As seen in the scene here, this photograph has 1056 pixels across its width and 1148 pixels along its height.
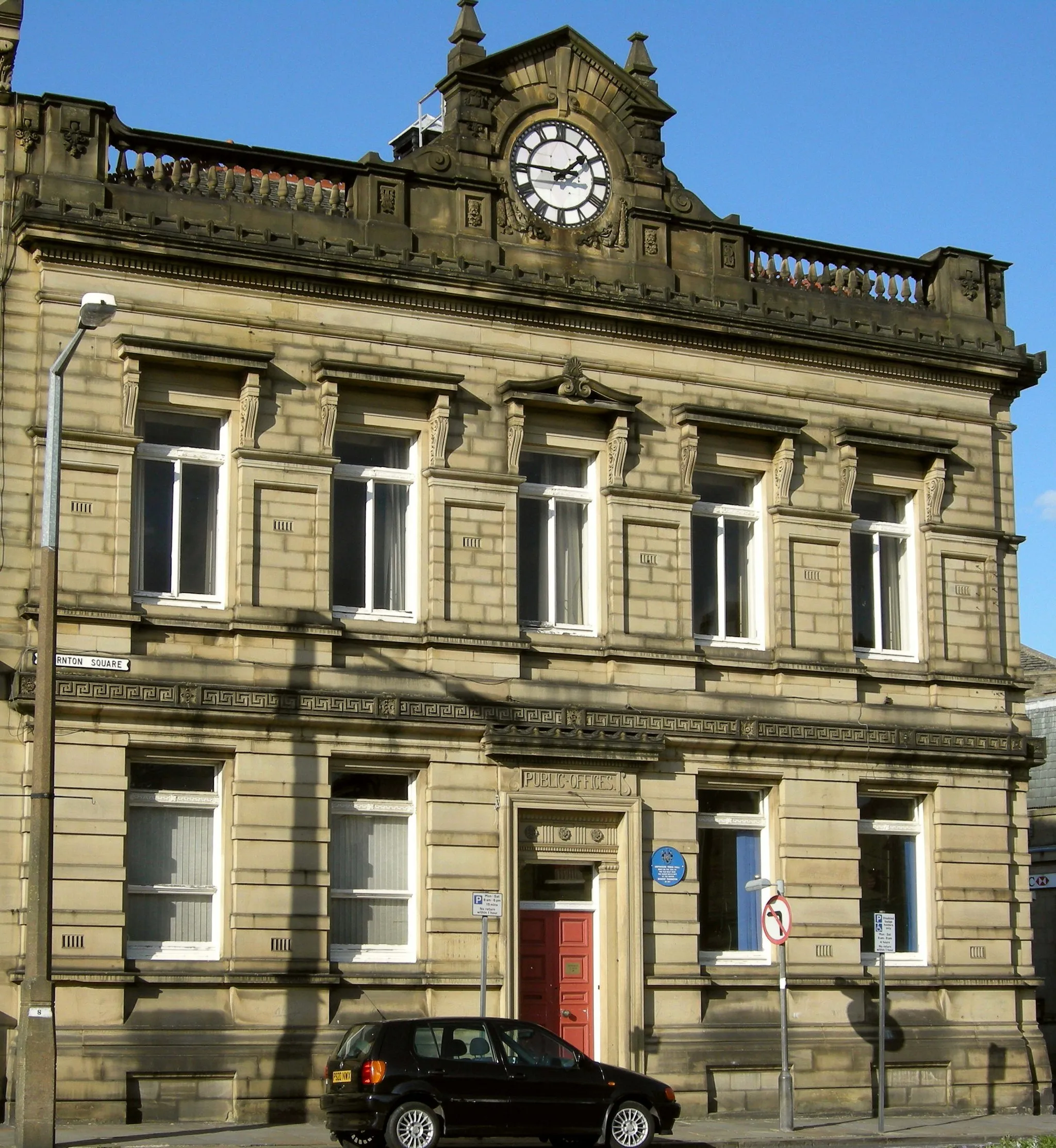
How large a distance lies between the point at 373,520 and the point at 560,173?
5913 mm

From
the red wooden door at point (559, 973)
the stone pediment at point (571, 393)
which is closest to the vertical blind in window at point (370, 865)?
the red wooden door at point (559, 973)

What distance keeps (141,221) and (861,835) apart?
13505 millimetres

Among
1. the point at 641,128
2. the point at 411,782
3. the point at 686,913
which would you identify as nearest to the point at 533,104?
the point at 641,128

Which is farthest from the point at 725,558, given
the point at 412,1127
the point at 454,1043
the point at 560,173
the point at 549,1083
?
the point at 412,1127

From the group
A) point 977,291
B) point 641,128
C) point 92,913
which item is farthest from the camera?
point 977,291

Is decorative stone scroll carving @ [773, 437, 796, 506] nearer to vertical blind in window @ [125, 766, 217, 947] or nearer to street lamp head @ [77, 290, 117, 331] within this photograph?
vertical blind in window @ [125, 766, 217, 947]

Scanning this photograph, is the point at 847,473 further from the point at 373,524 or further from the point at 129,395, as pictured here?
the point at 129,395

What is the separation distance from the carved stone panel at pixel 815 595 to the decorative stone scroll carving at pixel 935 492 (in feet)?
6.02

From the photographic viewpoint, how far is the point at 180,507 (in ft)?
81.6

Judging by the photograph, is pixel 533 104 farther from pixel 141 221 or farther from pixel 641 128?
pixel 141 221

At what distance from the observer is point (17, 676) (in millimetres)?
23391

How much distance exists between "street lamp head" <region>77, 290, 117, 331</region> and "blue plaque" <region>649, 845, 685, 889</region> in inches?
439

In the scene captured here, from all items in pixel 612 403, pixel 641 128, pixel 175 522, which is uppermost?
pixel 641 128

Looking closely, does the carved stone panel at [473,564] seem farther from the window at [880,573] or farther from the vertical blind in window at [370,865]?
the window at [880,573]
